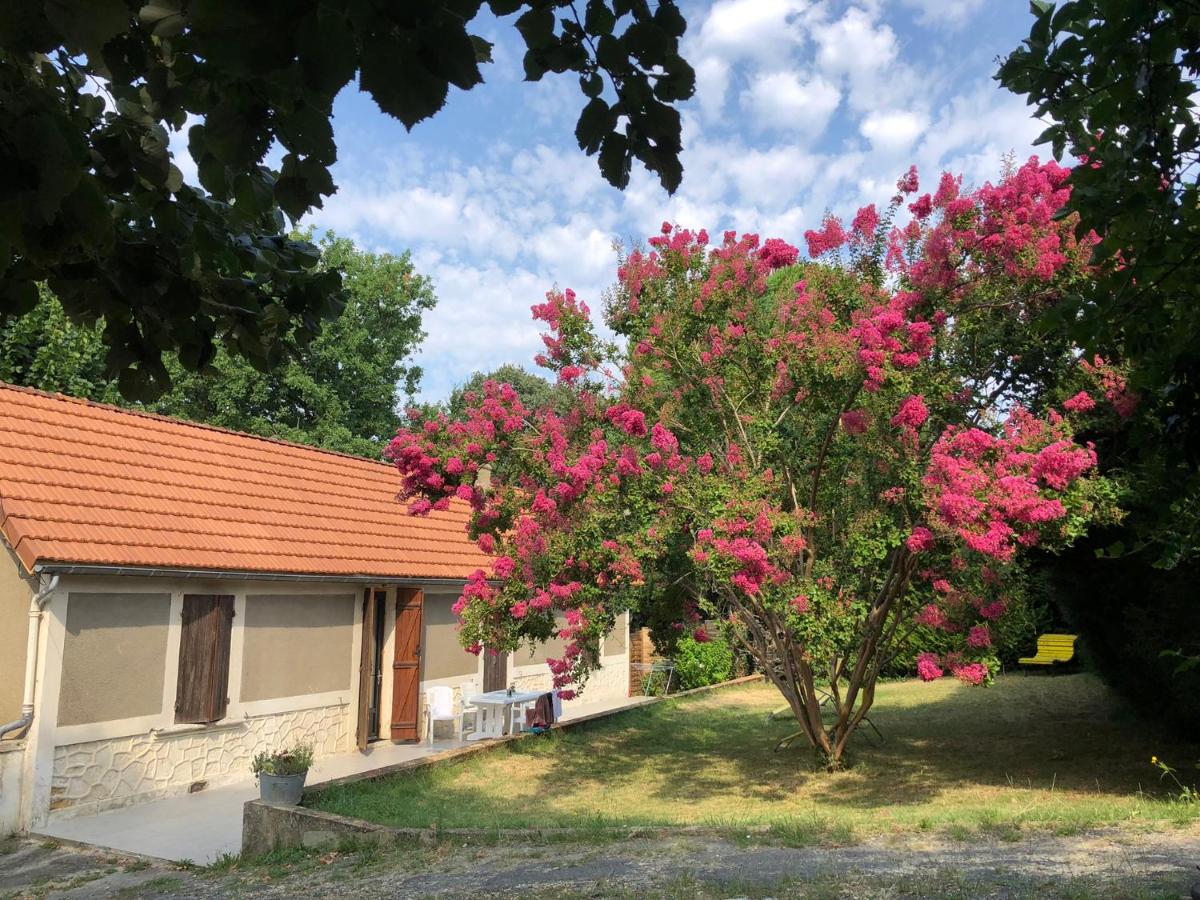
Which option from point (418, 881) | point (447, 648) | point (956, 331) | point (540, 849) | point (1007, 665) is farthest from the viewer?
point (1007, 665)

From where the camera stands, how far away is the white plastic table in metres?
14.0

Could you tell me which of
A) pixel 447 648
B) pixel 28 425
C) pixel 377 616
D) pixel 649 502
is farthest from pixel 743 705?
pixel 28 425

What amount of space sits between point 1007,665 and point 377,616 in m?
17.9

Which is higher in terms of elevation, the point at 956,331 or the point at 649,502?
the point at 956,331

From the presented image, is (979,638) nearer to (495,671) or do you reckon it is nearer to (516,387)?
(495,671)

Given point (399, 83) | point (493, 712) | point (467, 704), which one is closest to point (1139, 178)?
point (399, 83)

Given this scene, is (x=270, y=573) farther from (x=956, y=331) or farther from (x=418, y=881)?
(x=956, y=331)

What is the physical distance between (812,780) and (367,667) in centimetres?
660

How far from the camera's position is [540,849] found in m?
7.01

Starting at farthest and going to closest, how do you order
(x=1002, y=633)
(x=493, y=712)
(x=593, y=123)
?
(x=493, y=712)
(x=1002, y=633)
(x=593, y=123)

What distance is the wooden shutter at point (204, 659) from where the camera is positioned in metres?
10.6

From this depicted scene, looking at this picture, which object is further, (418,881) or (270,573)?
(270,573)

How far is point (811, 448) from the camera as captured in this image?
36.6 feet

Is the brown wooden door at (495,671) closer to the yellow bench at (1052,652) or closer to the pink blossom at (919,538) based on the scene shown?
the pink blossom at (919,538)
